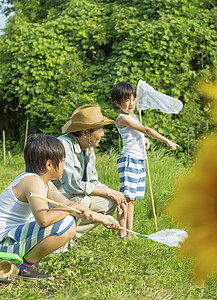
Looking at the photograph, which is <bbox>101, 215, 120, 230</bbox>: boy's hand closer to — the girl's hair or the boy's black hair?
the boy's black hair

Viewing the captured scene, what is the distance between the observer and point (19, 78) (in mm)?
7039

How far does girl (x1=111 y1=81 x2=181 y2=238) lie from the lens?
10.1 feet

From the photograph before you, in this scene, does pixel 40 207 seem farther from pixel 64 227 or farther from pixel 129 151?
pixel 129 151

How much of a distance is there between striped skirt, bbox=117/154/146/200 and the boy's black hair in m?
1.09

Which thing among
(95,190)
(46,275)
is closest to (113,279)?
(46,275)

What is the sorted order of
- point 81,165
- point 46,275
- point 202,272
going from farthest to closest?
point 81,165
point 46,275
point 202,272

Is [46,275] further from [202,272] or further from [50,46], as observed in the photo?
[50,46]

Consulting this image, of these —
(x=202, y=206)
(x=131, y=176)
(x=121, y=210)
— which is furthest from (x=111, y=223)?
(x=202, y=206)

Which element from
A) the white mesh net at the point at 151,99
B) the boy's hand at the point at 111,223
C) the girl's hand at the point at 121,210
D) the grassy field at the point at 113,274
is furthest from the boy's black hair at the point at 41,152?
the white mesh net at the point at 151,99

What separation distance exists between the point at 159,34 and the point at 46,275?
475 cm

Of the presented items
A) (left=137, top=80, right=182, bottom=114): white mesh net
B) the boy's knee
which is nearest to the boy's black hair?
the boy's knee

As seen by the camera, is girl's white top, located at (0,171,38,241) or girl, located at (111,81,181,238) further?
girl, located at (111,81,181,238)

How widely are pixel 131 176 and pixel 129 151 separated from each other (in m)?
0.20

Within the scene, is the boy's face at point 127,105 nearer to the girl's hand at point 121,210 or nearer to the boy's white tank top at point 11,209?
the girl's hand at point 121,210
